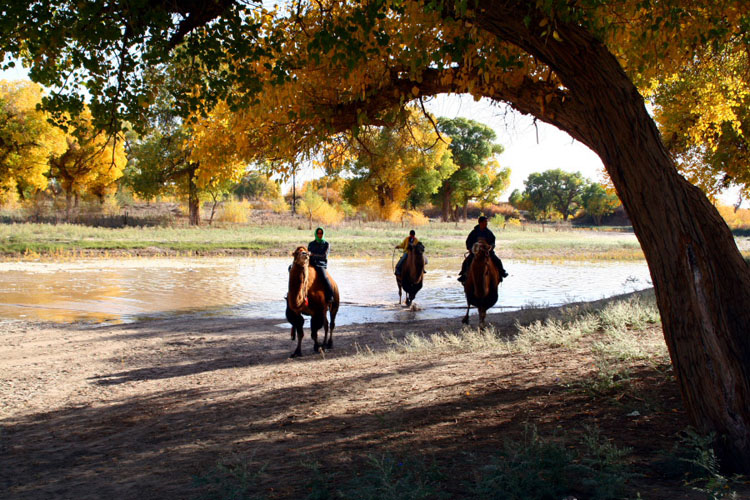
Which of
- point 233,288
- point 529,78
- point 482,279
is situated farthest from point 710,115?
point 233,288

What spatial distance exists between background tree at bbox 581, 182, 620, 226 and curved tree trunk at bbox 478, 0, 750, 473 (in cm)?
10132

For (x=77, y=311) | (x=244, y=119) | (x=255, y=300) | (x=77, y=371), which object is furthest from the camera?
(x=255, y=300)

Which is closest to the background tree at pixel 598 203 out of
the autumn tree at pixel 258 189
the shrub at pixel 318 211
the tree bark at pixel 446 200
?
the tree bark at pixel 446 200

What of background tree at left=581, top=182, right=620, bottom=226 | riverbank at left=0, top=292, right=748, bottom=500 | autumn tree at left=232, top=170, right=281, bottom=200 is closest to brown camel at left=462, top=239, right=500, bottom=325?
riverbank at left=0, top=292, right=748, bottom=500

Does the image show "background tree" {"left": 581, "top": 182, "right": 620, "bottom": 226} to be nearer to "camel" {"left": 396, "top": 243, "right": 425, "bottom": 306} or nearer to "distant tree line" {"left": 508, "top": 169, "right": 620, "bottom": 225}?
"distant tree line" {"left": 508, "top": 169, "right": 620, "bottom": 225}

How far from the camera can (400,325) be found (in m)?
14.1

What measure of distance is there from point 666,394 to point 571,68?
3.55 m

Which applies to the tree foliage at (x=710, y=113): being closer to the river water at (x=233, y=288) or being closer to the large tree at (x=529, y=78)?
the large tree at (x=529, y=78)

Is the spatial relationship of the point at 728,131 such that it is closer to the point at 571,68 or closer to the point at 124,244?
the point at 571,68

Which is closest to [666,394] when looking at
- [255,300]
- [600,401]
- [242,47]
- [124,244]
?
[600,401]

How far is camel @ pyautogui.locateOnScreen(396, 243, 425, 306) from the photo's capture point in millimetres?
17250

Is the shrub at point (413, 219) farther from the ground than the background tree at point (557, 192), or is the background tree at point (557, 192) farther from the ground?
Answer: the background tree at point (557, 192)

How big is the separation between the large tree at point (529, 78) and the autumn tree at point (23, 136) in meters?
32.0

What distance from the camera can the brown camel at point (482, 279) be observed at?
523 inches
